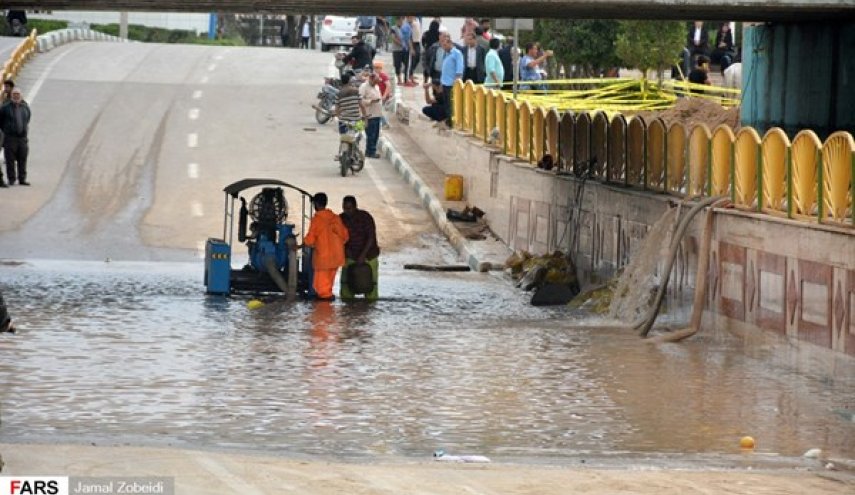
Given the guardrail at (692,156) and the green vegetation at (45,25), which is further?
the green vegetation at (45,25)

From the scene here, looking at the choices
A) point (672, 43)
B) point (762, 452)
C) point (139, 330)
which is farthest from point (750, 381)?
point (672, 43)

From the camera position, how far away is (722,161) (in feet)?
71.1

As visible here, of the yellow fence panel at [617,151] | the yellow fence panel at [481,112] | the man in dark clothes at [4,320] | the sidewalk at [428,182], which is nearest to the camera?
the man in dark clothes at [4,320]

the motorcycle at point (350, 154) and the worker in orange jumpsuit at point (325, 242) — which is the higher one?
the motorcycle at point (350, 154)

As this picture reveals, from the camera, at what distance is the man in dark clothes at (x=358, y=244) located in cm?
2461

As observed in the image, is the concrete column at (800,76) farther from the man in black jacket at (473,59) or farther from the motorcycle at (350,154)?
the man in black jacket at (473,59)

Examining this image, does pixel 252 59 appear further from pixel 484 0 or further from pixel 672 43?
pixel 484 0

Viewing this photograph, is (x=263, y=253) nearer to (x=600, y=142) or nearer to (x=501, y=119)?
(x=600, y=142)

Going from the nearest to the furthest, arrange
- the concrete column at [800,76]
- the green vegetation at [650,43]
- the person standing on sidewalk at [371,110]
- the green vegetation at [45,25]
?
1. the concrete column at [800,76]
2. the person standing on sidewalk at [371,110]
3. the green vegetation at [650,43]
4. the green vegetation at [45,25]

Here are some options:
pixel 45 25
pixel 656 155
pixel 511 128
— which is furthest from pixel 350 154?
pixel 45 25

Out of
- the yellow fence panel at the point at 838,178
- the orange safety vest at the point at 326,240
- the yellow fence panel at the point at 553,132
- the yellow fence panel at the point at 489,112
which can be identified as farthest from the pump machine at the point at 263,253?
the yellow fence panel at the point at 489,112

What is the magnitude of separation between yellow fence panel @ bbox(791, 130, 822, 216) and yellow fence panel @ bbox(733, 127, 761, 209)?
941 millimetres

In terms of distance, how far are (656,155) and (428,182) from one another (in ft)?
39.3

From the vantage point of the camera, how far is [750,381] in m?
18.2
